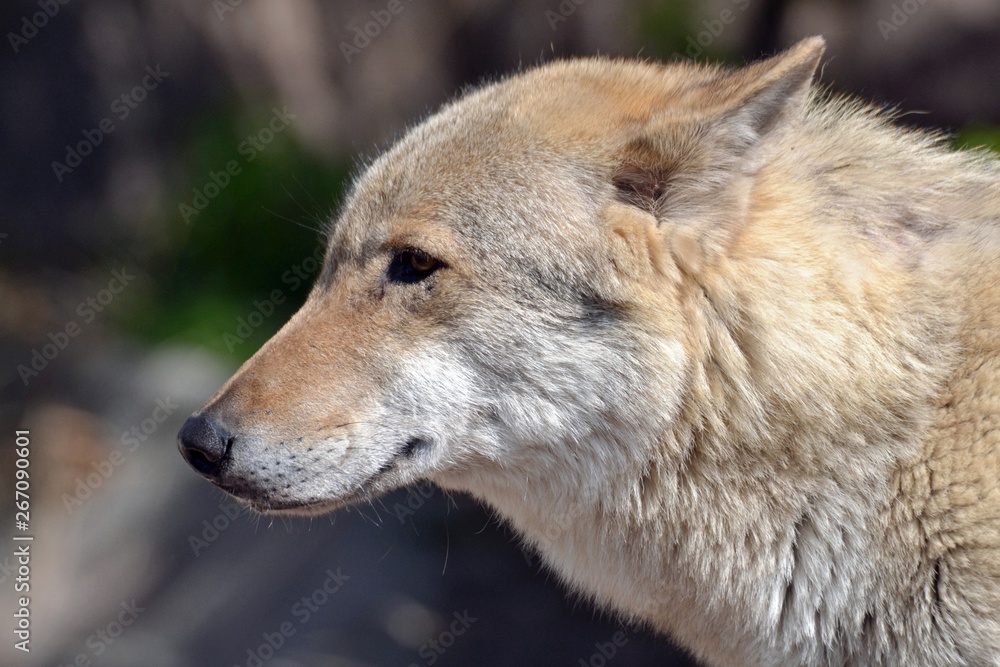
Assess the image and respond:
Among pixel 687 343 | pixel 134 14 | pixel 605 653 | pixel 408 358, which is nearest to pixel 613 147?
pixel 687 343

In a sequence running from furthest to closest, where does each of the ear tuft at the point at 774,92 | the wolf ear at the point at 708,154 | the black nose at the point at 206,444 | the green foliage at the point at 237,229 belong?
the green foliage at the point at 237,229
the black nose at the point at 206,444
the wolf ear at the point at 708,154
the ear tuft at the point at 774,92

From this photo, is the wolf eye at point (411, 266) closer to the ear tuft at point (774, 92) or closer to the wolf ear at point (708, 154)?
the wolf ear at point (708, 154)

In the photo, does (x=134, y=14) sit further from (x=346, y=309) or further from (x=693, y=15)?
(x=346, y=309)

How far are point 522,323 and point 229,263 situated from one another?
17.3 ft

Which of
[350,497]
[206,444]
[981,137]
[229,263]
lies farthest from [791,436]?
[229,263]

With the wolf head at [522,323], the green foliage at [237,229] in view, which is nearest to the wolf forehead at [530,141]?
A: the wolf head at [522,323]

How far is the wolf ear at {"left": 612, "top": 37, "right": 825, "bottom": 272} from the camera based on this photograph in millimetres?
2785

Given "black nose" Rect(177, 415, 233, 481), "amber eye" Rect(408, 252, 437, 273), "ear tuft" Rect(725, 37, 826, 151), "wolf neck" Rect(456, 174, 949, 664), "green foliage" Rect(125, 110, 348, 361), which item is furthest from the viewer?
"green foliage" Rect(125, 110, 348, 361)

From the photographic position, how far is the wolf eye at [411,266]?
3170 millimetres

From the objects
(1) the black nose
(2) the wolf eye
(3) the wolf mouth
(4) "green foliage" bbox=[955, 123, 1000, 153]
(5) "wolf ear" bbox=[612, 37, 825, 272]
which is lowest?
(3) the wolf mouth

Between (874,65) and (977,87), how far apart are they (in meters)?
0.73

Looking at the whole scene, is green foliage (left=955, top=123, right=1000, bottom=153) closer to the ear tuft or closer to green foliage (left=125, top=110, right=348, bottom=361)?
the ear tuft

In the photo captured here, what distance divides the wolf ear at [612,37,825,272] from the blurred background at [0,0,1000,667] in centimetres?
333

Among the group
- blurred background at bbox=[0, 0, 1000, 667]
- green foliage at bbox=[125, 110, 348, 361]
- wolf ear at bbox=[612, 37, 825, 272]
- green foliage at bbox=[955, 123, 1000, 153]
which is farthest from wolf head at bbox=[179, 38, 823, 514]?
green foliage at bbox=[125, 110, 348, 361]
